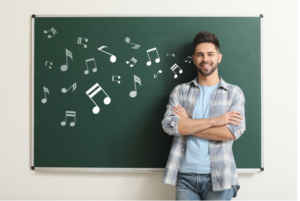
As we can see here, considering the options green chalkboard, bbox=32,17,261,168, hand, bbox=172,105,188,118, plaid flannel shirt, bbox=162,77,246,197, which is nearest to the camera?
plaid flannel shirt, bbox=162,77,246,197

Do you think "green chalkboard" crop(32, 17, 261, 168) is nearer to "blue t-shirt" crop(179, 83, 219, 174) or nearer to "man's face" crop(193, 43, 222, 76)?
"man's face" crop(193, 43, 222, 76)

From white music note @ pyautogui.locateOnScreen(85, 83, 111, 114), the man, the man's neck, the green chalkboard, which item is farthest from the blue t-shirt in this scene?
white music note @ pyautogui.locateOnScreen(85, 83, 111, 114)

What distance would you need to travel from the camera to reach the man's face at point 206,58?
1.90 metres

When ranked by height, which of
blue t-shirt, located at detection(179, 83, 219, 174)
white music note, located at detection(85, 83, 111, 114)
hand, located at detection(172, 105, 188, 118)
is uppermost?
white music note, located at detection(85, 83, 111, 114)

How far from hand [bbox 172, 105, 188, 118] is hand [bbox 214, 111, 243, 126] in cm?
25

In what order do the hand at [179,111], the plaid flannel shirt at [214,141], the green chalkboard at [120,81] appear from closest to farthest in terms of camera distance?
the plaid flannel shirt at [214,141] → the hand at [179,111] → the green chalkboard at [120,81]

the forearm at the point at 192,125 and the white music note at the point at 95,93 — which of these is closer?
the forearm at the point at 192,125

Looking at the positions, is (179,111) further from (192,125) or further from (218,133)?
(218,133)

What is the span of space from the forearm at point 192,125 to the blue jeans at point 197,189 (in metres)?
0.34

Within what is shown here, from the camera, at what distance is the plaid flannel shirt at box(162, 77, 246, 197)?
5.72ft

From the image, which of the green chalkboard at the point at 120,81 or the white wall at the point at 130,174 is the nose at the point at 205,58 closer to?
the green chalkboard at the point at 120,81

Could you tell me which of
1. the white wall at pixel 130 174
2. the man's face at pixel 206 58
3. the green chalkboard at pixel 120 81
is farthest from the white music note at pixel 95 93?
the man's face at pixel 206 58

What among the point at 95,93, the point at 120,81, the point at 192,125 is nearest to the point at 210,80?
the point at 192,125

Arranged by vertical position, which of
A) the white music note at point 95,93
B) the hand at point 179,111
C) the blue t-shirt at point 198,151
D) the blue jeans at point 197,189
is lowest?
the blue jeans at point 197,189
